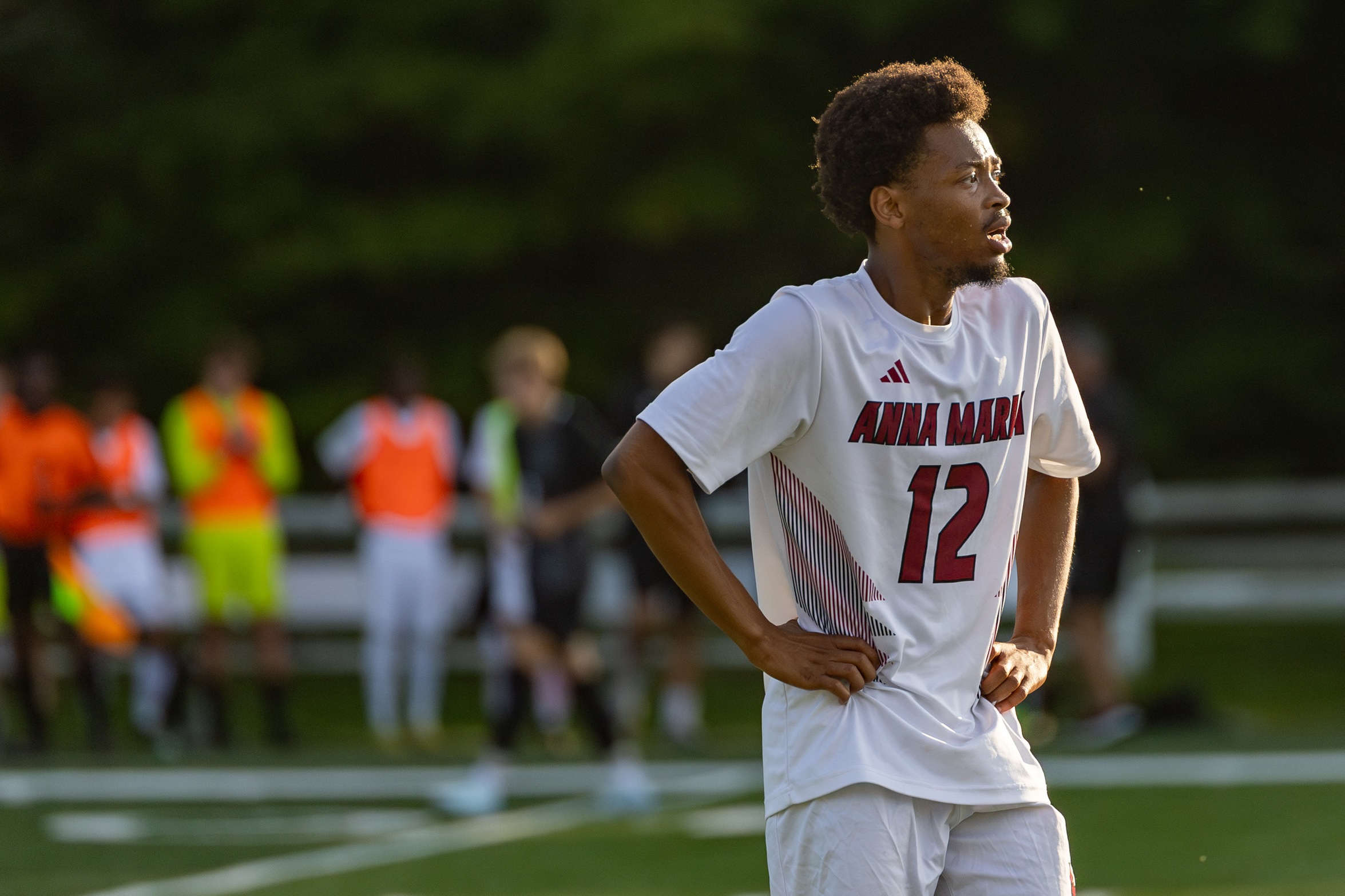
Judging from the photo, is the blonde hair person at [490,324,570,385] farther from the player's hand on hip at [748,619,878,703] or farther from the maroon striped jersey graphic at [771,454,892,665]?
the player's hand on hip at [748,619,878,703]

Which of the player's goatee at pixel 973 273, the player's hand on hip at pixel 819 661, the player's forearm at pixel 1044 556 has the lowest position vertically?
the player's hand on hip at pixel 819 661

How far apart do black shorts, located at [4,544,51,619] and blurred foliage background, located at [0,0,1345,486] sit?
20.2 ft

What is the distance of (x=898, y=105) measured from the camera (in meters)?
3.37

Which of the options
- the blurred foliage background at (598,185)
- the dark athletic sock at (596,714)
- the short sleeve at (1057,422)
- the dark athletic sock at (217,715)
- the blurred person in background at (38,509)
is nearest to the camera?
the short sleeve at (1057,422)

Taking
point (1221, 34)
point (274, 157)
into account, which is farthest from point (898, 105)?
point (274, 157)

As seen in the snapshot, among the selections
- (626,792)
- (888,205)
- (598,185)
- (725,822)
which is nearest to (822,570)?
(888,205)

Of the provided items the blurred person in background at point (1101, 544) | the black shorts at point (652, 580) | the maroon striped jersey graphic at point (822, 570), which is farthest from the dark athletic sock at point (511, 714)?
the maroon striped jersey graphic at point (822, 570)

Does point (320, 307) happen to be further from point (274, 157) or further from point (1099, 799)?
point (1099, 799)

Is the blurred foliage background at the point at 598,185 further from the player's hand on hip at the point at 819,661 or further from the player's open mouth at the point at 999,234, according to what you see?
the player's hand on hip at the point at 819,661

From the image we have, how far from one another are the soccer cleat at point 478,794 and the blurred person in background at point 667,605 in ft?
6.77

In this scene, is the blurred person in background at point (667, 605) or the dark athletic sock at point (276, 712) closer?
the blurred person in background at point (667, 605)

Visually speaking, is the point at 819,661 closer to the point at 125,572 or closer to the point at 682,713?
the point at 682,713

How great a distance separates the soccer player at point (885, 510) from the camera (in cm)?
329

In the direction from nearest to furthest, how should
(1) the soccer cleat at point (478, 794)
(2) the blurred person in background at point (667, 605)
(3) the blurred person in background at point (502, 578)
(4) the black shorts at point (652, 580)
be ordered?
A: 1. (1) the soccer cleat at point (478, 794)
2. (3) the blurred person in background at point (502, 578)
3. (2) the blurred person in background at point (667, 605)
4. (4) the black shorts at point (652, 580)
